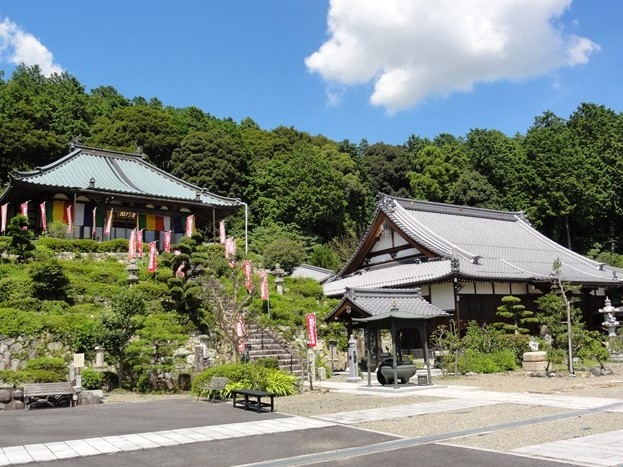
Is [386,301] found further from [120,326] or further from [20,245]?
[20,245]

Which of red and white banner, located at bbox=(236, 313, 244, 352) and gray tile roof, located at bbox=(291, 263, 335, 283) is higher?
gray tile roof, located at bbox=(291, 263, 335, 283)

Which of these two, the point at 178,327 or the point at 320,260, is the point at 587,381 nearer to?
the point at 178,327

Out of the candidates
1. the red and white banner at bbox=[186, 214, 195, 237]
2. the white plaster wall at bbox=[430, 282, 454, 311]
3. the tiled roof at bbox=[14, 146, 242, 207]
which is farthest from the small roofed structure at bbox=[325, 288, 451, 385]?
the tiled roof at bbox=[14, 146, 242, 207]

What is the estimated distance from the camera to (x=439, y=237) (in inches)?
1184

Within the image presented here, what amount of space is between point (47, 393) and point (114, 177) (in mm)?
25166

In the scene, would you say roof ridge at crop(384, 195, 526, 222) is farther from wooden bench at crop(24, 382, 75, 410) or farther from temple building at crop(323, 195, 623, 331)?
→ wooden bench at crop(24, 382, 75, 410)

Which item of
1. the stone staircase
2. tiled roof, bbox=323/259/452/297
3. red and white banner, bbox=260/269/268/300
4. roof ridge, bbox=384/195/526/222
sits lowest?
the stone staircase

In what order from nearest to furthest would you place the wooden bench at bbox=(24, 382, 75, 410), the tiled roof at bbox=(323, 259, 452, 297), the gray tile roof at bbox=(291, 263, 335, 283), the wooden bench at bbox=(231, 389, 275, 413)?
the wooden bench at bbox=(231, 389, 275, 413), the wooden bench at bbox=(24, 382, 75, 410), the tiled roof at bbox=(323, 259, 452, 297), the gray tile roof at bbox=(291, 263, 335, 283)

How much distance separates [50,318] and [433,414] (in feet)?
44.3

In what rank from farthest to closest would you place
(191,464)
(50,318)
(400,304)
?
(400,304) < (50,318) < (191,464)

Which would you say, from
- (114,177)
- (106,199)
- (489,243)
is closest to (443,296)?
(489,243)

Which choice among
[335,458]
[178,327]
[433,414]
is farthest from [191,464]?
[178,327]

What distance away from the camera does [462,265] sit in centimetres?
2586

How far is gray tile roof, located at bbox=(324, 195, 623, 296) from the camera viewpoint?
2662 centimetres
